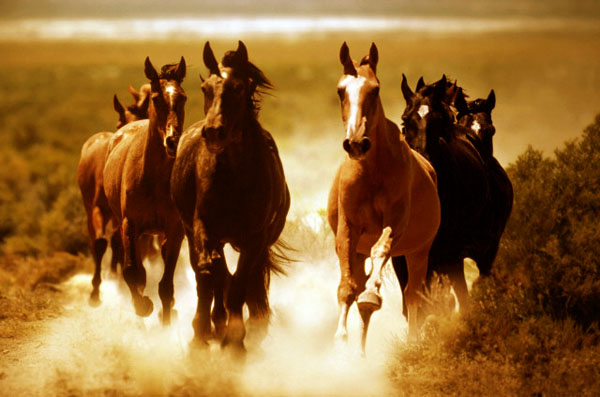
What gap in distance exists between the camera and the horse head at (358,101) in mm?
6141

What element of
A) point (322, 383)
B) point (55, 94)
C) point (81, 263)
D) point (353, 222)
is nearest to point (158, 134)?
point (353, 222)

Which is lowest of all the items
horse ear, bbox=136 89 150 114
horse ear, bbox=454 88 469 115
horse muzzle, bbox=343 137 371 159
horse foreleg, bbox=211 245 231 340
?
horse foreleg, bbox=211 245 231 340

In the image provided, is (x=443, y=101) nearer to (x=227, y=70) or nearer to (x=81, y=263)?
(x=227, y=70)

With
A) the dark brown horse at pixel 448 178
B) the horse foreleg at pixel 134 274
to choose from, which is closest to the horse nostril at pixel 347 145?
the dark brown horse at pixel 448 178

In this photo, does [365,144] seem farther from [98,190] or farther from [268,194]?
[98,190]

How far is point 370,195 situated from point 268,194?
0.82 metres

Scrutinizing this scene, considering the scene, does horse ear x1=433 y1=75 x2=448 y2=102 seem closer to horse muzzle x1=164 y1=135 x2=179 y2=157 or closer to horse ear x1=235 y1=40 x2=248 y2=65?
horse ear x1=235 y1=40 x2=248 y2=65

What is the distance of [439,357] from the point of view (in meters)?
7.25

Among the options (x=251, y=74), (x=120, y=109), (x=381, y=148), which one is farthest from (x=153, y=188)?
(x=120, y=109)

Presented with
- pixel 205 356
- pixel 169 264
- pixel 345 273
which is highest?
pixel 169 264

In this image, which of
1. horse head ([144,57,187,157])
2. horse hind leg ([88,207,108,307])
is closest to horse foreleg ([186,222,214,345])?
horse head ([144,57,187,157])

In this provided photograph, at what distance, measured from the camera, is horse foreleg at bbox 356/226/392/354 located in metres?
6.31

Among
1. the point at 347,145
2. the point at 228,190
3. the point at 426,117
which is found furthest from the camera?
the point at 426,117

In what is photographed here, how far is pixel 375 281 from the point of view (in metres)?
6.37
